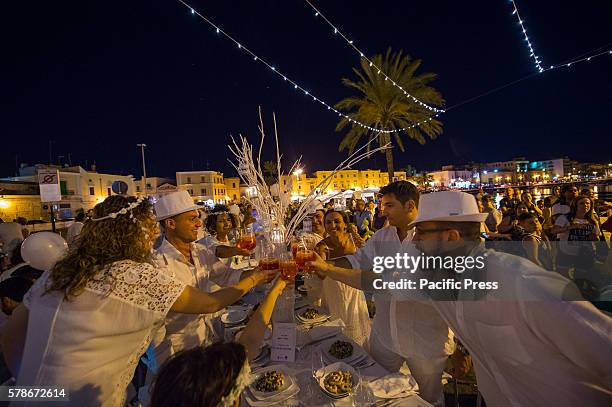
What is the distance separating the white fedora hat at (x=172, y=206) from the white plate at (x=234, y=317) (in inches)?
48.4

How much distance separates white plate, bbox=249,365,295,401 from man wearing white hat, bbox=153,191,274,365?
2.55ft

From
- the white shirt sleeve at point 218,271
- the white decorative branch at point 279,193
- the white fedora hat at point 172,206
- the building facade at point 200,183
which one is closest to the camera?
the white decorative branch at point 279,193

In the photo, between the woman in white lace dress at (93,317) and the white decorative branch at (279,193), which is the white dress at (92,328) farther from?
the white decorative branch at (279,193)

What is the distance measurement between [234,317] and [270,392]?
4.65 feet

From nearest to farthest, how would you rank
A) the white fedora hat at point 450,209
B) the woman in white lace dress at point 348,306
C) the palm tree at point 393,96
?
the white fedora hat at point 450,209 < the woman in white lace dress at point 348,306 < the palm tree at point 393,96

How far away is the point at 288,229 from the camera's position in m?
2.42

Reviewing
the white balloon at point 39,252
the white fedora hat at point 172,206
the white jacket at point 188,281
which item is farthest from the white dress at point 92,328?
the white balloon at point 39,252

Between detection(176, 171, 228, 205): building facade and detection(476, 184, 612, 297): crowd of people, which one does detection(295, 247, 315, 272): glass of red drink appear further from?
detection(176, 171, 228, 205): building facade

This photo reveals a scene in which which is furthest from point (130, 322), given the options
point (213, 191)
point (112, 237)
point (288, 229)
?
point (213, 191)

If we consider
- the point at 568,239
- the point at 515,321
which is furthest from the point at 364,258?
the point at 568,239

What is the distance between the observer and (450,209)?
1.66m

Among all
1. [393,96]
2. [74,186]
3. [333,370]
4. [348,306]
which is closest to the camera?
[333,370]

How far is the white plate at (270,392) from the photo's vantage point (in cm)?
168

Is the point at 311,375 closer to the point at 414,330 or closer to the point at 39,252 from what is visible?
the point at 414,330
